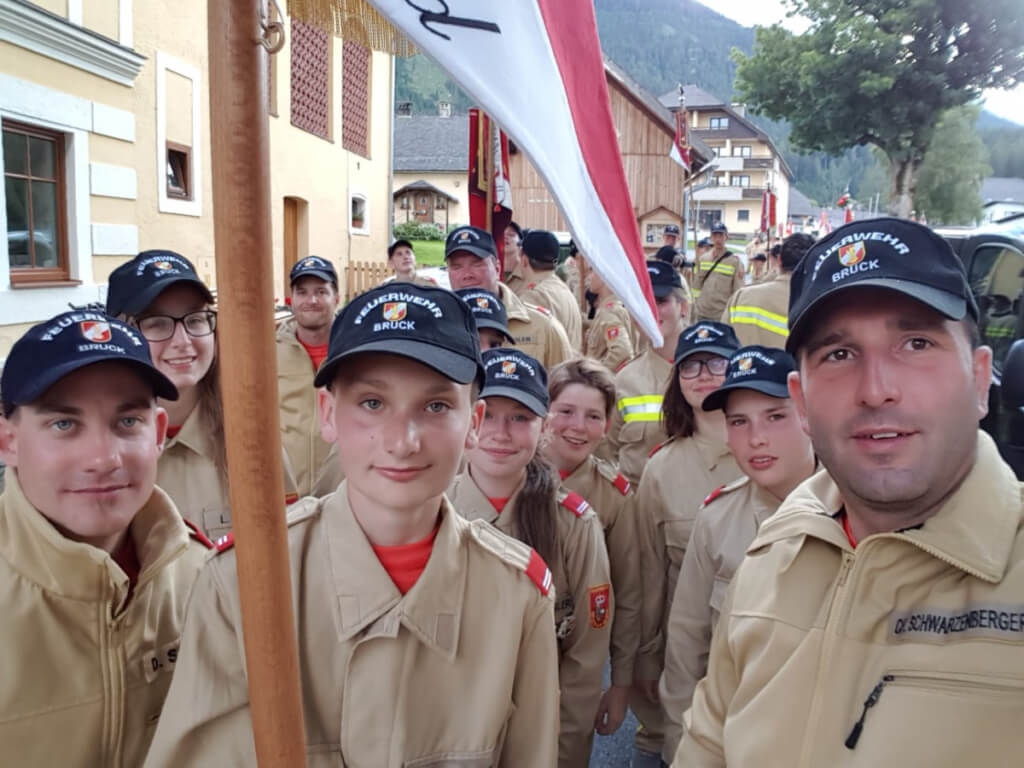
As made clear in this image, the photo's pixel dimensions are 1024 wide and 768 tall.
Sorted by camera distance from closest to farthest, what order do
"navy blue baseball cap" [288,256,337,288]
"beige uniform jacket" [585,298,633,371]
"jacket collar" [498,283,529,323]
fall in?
"navy blue baseball cap" [288,256,337,288] → "jacket collar" [498,283,529,323] → "beige uniform jacket" [585,298,633,371]

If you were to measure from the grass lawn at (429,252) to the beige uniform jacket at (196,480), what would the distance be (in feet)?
95.4

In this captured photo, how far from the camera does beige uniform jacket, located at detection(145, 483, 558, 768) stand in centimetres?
152

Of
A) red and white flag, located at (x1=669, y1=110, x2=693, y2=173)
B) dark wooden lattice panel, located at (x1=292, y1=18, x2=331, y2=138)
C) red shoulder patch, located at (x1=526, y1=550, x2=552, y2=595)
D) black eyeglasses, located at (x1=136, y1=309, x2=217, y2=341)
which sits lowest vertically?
Result: red shoulder patch, located at (x1=526, y1=550, x2=552, y2=595)

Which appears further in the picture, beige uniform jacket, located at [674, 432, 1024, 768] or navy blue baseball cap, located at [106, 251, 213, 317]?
navy blue baseball cap, located at [106, 251, 213, 317]

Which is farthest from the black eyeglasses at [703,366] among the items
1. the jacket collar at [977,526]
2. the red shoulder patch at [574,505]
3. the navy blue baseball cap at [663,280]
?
the jacket collar at [977,526]

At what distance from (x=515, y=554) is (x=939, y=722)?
0.90 m

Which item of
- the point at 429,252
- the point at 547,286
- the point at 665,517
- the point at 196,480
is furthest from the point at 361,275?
the point at 429,252

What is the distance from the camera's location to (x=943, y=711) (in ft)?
4.19

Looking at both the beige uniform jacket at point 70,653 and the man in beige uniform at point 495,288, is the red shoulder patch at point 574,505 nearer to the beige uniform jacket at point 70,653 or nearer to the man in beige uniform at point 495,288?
the beige uniform jacket at point 70,653

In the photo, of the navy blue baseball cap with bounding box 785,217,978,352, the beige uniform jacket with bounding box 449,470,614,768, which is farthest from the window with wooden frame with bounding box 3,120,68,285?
the navy blue baseball cap with bounding box 785,217,978,352

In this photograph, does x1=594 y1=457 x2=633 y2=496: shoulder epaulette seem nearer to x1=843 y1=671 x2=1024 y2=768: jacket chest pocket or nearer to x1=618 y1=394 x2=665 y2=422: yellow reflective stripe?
x1=618 y1=394 x2=665 y2=422: yellow reflective stripe

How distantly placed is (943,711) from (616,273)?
96cm

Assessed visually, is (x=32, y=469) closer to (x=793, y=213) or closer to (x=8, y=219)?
(x=8, y=219)

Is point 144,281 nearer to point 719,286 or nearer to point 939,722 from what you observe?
point 939,722
